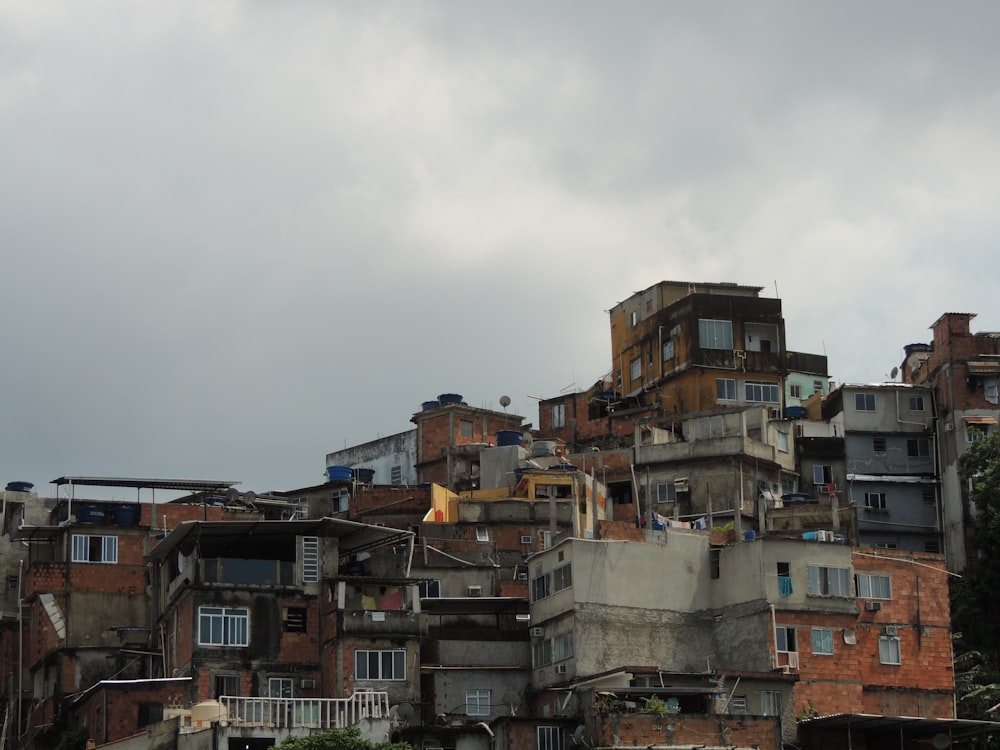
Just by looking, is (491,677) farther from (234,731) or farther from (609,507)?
(609,507)

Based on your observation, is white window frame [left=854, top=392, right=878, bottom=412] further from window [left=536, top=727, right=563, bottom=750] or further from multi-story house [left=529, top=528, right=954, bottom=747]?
window [left=536, top=727, right=563, bottom=750]

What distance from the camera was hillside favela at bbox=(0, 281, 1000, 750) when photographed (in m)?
55.0

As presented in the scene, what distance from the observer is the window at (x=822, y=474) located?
3300 inches

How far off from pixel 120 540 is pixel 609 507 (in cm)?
2317

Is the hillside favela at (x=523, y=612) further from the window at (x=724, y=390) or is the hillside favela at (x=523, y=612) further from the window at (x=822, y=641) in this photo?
the window at (x=724, y=390)

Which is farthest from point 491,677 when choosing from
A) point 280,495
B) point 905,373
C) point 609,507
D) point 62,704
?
point 905,373

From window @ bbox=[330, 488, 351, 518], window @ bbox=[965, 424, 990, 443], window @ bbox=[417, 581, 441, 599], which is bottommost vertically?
window @ bbox=[417, 581, 441, 599]

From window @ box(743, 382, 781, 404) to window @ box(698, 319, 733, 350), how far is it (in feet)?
7.72

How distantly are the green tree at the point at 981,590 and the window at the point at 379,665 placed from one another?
2237 centimetres

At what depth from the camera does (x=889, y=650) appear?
201ft

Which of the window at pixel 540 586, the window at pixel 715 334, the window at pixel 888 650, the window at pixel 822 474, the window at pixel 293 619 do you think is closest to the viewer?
the window at pixel 293 619

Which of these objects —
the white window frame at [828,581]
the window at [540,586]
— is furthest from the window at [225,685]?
the white window frame at [828,581]

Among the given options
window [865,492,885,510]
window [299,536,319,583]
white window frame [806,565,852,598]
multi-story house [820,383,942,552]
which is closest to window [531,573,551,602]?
window [299,536,319,583]

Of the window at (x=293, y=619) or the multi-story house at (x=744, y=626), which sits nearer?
the multi-story house at (x=744, y=626)
